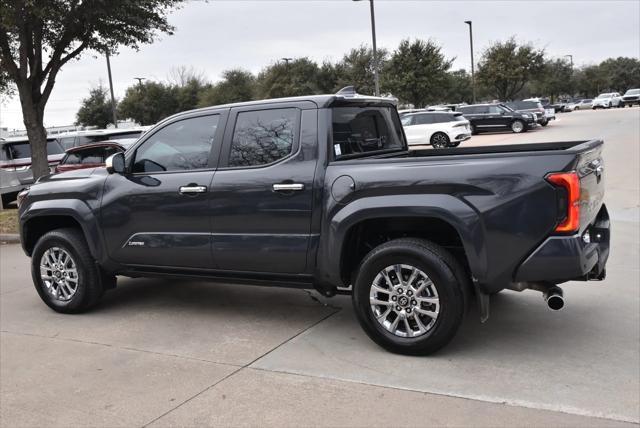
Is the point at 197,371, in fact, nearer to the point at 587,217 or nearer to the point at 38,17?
the point at 587,217

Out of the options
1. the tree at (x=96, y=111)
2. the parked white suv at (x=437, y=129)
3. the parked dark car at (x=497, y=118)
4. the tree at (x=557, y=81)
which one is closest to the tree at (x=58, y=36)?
the parked white suv at (x=437, y=129)

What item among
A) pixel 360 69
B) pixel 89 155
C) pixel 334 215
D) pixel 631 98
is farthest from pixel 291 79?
pixel 334 215

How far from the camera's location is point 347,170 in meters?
4.45

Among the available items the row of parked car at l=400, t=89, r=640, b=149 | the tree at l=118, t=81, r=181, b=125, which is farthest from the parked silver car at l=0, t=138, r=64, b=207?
the tree at l=118, t=81, r=181, b=125

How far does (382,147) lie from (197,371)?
251 cm

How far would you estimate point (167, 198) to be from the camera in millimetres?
5203

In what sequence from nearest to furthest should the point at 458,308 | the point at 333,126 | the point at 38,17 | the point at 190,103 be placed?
the point at 458,308 < the point at 333,126 < the point at 38,17 < the point at 190,103

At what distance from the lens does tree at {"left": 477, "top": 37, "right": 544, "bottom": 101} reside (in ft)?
166

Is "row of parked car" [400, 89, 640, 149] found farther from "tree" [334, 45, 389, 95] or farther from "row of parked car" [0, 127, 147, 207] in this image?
"tree" [334, 45, 389, 95]

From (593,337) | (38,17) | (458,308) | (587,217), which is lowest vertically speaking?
(593,337)

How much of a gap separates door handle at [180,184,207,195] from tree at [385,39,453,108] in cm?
3673

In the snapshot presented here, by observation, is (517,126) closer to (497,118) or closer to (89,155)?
(497,118)

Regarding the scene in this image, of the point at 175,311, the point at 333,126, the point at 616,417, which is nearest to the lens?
the point at 616,417

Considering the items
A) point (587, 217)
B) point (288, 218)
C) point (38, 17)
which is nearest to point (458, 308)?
point (587, 217)
